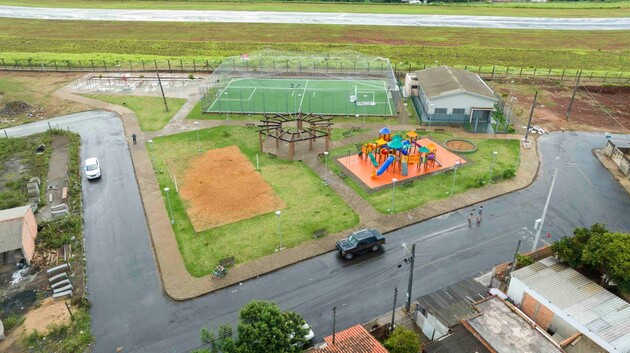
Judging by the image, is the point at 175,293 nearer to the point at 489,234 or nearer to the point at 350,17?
the point at 489,234

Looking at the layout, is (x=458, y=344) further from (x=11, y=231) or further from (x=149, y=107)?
(x=149, y=107)

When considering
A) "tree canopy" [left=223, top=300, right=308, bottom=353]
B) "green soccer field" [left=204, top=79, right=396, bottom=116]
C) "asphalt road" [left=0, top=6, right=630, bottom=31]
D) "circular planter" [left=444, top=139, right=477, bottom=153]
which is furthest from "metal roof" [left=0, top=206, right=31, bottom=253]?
"asphalt road" [left=0, top=6, right=630, bottom=31]

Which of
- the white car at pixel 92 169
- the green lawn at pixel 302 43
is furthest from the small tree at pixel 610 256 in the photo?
the green lawn at pixel 302 43

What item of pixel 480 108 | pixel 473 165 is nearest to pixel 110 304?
pixel 473 165

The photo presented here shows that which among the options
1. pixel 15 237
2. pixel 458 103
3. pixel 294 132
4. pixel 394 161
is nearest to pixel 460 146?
pixel 458 103

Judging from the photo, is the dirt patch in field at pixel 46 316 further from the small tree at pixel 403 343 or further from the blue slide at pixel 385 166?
the blue slide at pixel 385 166

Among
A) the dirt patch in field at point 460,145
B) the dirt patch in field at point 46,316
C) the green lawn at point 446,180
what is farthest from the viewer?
the dirt patch in field at point 460,145
